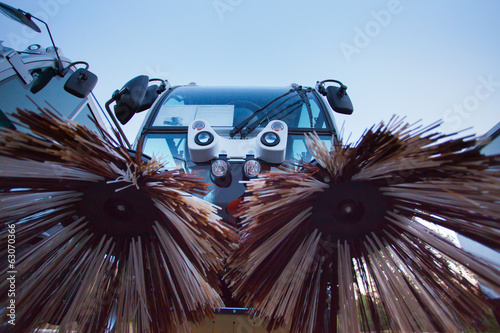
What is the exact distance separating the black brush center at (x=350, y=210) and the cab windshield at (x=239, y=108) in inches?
56.2

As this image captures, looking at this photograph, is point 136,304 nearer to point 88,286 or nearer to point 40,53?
point 88,286

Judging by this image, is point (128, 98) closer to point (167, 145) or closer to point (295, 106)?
point (167, 145)

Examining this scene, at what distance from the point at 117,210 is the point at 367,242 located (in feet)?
2.94

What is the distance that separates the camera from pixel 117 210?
1.06m

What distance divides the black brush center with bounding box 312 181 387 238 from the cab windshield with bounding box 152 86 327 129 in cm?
143

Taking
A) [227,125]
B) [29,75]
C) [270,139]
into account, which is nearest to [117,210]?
[270,139]


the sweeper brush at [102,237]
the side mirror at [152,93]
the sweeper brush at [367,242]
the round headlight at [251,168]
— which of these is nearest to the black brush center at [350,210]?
the sweeper brush at [367,242]

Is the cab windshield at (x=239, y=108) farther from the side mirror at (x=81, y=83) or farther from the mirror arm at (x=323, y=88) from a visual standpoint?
the side mirror at (x=81, y=83)

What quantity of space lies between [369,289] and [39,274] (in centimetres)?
111

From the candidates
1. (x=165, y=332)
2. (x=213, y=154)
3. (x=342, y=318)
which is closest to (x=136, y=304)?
(x=165, y=332)

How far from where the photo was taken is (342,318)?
99 cm

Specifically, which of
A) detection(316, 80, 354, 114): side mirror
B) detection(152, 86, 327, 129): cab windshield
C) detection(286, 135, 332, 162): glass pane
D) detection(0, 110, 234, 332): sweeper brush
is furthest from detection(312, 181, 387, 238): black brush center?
detection(316, 80, 354, 114): side mirror

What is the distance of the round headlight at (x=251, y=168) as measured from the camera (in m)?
1.79

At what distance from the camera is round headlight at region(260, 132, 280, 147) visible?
73.0 inches
